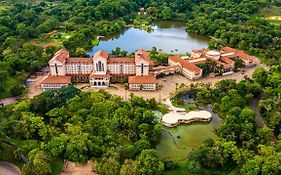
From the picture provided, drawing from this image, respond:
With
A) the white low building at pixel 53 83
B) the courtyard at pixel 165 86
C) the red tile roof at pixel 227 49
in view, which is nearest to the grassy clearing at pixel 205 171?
the courtyard at pixel 165 86

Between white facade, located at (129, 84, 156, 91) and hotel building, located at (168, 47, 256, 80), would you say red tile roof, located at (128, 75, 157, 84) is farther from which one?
hotel building, located at (168, 47, 256, 80)

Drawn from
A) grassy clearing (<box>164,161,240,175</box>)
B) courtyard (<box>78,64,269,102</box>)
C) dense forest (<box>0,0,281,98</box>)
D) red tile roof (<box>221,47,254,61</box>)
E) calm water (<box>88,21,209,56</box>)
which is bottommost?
grassy clearing (<box>164,161,240,175</box>)

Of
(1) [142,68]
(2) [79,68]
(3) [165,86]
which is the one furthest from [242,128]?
(2) [79,68]

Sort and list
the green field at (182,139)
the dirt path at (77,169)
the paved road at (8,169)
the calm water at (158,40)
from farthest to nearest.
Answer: the calm water at (158,40), the green field at (182,139), the paved road at (8,169), the dirt path at (77,169)

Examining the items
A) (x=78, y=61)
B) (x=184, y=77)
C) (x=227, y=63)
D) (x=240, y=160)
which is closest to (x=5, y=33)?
(x=78, y=61)

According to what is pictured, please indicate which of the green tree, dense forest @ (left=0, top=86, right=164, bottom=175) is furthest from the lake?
the green tree

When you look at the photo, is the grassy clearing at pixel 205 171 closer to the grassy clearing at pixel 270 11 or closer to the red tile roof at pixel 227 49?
the red tile roof at pixel 227 49

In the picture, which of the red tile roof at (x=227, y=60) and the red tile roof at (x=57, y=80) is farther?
the red tile roof at (x=227, y=60)
